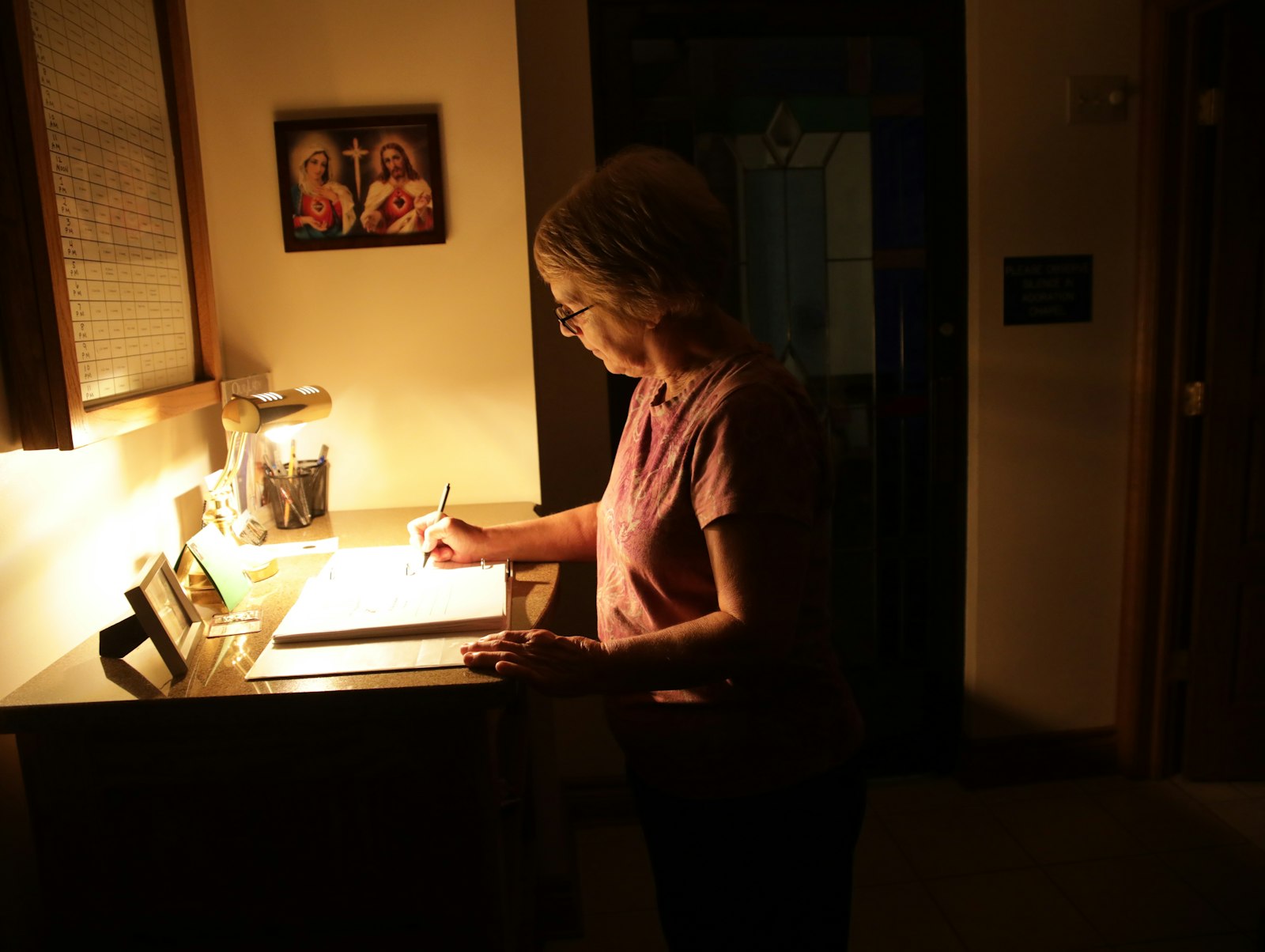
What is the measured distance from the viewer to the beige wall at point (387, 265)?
1858mm

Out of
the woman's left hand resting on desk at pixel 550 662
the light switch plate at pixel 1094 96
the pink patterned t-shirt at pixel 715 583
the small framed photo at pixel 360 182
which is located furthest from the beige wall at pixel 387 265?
the light switch plate at pixel 1094 96

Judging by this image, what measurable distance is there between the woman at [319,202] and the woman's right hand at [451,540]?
2.29 ft

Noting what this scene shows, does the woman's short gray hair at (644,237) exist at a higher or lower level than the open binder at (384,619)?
higher

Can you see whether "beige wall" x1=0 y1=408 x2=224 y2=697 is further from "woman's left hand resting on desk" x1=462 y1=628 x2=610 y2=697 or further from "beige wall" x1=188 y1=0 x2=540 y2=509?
"woman's left hand resting on desk" x1=462 y1=628 x2=610 y2=697

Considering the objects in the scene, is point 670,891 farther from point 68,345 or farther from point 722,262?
point 68,345

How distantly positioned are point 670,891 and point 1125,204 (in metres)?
2.12

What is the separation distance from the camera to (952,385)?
8.23 ft

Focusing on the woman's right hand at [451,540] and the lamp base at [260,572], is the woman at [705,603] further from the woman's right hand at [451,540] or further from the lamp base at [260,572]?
the lamp base at [260,572]

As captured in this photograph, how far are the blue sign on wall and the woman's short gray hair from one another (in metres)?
1.49

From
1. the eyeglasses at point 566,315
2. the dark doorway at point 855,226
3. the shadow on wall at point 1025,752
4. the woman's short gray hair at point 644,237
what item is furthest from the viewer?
the shadow on wall at point 1025,752

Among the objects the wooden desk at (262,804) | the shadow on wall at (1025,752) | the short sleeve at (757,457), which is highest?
the short sleeve at (757,457)

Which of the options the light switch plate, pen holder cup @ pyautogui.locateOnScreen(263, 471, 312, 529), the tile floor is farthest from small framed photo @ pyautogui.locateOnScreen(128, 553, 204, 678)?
the light switch plate

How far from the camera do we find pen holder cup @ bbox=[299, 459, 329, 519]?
1905 millimetres

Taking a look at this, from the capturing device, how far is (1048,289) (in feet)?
8.07
